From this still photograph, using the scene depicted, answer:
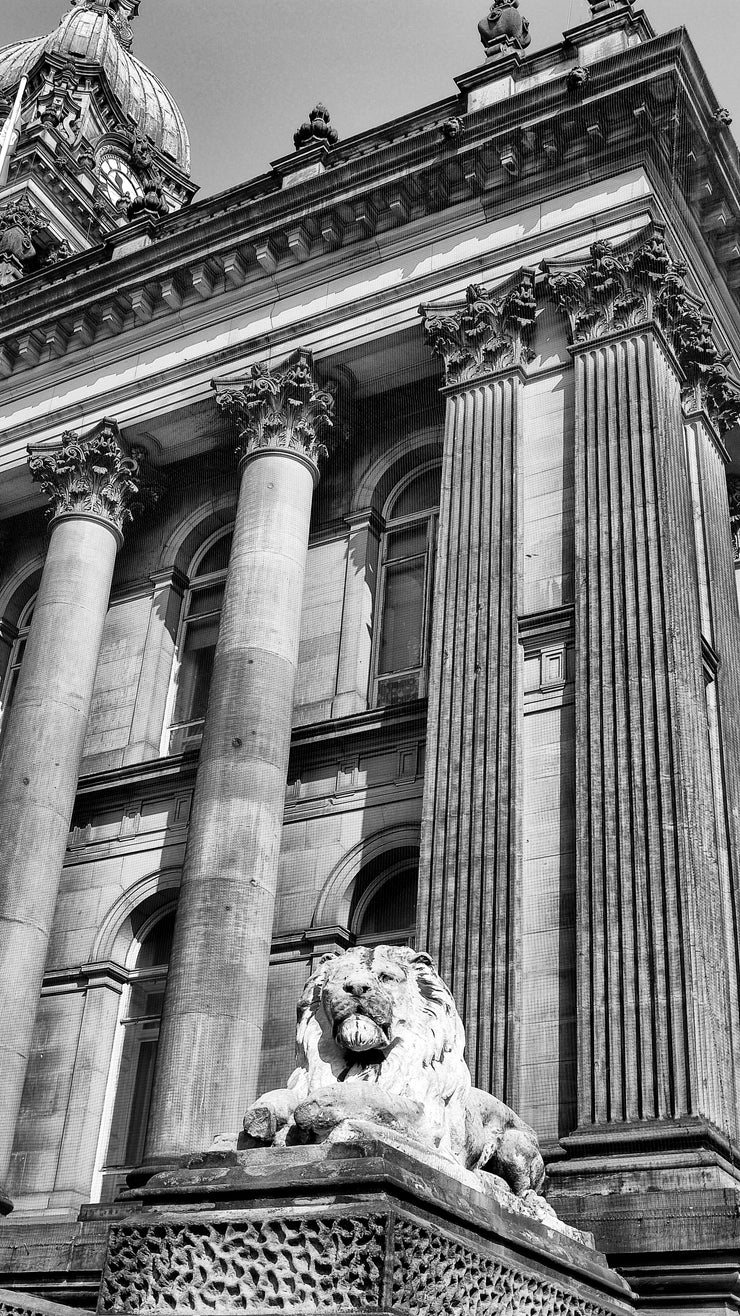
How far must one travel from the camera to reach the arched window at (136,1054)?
18.1 m

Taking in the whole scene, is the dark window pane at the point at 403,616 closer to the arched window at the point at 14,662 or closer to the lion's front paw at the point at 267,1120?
the arched window at the point at 14,662

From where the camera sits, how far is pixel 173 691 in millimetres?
22172

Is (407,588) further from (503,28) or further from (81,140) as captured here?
(81,140)

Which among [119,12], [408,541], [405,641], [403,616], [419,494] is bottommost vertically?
[405,641]

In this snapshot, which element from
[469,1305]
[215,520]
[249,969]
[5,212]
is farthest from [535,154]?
[5,212]

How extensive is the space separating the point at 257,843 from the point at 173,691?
572 cm

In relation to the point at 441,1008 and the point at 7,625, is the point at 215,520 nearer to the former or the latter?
the point at 7,625

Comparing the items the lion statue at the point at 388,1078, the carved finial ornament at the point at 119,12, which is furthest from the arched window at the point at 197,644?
the carved finial ornament at the point at 119,12

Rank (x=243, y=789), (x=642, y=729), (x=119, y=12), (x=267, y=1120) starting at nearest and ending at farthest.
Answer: (x=267, y=1120) → (x=642, y=729) → (x=243, y=789) → (x=119, y=12)

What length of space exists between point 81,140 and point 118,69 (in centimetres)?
1312

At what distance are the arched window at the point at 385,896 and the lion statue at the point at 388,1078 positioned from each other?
29.9 ft

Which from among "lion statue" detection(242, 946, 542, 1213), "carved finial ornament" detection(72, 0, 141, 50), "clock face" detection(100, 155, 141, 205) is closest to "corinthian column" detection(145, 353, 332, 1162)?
"lion statue" detection(242, 946, 542, 1213)

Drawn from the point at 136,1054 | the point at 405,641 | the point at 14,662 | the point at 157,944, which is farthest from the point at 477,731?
the point at 14,662

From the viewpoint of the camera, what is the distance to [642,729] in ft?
48.3
